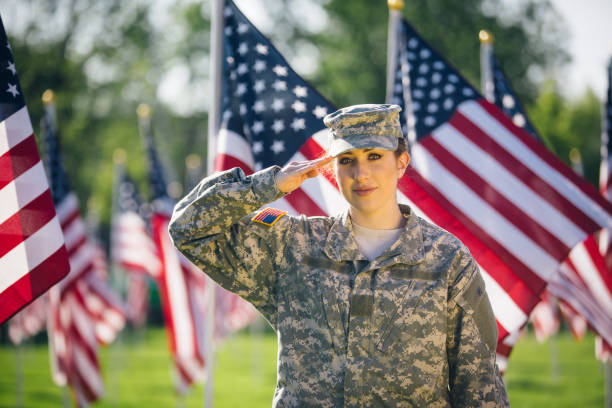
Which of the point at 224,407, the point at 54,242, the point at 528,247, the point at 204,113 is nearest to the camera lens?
the point at 54,242

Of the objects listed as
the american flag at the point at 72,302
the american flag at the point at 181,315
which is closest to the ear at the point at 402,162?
the american flag at the point at 181,315

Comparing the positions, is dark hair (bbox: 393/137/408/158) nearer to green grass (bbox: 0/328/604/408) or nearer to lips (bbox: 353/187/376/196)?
lips (bbox: 353/187/376/196)

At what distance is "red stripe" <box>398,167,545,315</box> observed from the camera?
14.6 ft

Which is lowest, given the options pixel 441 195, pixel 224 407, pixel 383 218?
pixel 224 407

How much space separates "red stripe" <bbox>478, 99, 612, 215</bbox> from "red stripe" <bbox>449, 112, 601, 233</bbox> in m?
0.16

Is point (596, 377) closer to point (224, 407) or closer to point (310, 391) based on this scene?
point (224, 407)

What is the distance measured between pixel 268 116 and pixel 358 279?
2.16 meters

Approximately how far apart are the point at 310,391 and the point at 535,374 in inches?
490

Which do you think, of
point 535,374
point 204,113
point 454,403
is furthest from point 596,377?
point 204,113

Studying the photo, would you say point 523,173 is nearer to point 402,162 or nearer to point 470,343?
point 402,162

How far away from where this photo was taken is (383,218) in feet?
9.48

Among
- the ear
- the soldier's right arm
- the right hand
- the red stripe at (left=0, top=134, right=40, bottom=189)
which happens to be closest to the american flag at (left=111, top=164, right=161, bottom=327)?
the red stripe at (left=0, top=134, right=40, bottom=189)

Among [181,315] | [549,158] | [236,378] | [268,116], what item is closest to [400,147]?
[268,116]

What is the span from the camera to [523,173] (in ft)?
16.7
